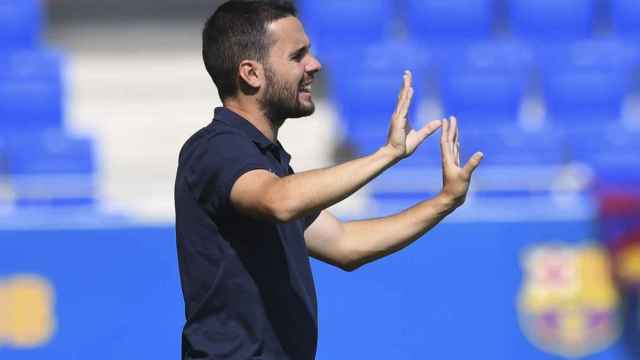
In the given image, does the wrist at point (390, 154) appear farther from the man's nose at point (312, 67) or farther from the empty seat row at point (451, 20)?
the empty seat row at point (451, 20)

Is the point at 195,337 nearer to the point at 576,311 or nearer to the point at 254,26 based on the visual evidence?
the point at 254,26

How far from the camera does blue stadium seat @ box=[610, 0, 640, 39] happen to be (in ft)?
32.0

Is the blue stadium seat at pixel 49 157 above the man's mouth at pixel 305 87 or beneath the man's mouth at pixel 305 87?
above

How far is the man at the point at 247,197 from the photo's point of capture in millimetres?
2963

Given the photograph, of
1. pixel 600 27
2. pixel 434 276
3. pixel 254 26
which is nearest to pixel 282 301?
pixel 254 26

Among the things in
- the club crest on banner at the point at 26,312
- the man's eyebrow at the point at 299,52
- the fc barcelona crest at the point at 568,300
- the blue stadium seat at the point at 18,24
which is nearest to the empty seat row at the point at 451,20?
the blue stadium seat at the point at 18,24

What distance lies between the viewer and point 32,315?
5.93 meters

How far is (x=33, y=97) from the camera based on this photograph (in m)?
8.57

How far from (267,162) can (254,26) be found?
0.31 m

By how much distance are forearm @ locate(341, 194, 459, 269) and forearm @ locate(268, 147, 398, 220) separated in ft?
1.90

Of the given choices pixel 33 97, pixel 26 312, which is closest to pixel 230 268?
pixel 26 312

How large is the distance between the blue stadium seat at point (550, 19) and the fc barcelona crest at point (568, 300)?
3.96 metres

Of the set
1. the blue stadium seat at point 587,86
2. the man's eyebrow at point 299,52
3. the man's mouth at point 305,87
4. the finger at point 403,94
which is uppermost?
the blue stadium seat at point 587,86

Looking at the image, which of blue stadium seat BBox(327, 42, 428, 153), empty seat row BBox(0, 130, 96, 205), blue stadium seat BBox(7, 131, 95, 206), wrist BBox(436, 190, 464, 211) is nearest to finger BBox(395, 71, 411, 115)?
wrist BBox(436, 190, 464, 211)
